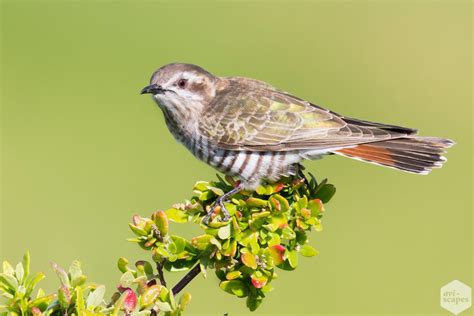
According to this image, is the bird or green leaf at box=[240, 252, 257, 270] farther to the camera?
the bird

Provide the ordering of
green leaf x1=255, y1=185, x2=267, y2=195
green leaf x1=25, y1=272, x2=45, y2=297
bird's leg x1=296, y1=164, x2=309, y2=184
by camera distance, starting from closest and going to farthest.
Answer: green leaf x1=25, y1=272, x2=45, y2=297
green leaf x1=255, y1=185, x2=267, y2=195
bird's leg x1=296, y1=164, x2=309, y2=184

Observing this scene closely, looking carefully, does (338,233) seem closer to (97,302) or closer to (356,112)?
(356,112)

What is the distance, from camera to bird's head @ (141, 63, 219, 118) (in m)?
5.93

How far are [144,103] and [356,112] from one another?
3080mm

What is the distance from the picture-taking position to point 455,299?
253 inches

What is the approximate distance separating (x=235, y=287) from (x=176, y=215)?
1.80 ft

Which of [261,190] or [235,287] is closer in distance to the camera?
[235,287]

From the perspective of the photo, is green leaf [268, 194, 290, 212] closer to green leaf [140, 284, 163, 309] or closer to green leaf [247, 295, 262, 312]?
green leaf [247, 295, 262, 312]

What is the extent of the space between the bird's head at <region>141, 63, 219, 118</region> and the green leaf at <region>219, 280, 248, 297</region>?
222 centimetres

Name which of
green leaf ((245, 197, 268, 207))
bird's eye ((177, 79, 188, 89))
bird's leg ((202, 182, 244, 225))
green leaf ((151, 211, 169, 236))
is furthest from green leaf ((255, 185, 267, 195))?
bird's eye ((177, 79, 188, 89))

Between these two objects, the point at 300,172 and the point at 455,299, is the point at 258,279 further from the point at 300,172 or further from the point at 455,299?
the point at 455,299

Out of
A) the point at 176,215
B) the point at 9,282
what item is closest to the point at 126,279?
the point at 9,282

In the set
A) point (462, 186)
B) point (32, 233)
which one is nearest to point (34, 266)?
point (32, 233)

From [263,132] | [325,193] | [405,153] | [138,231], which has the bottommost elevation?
[138,231]
